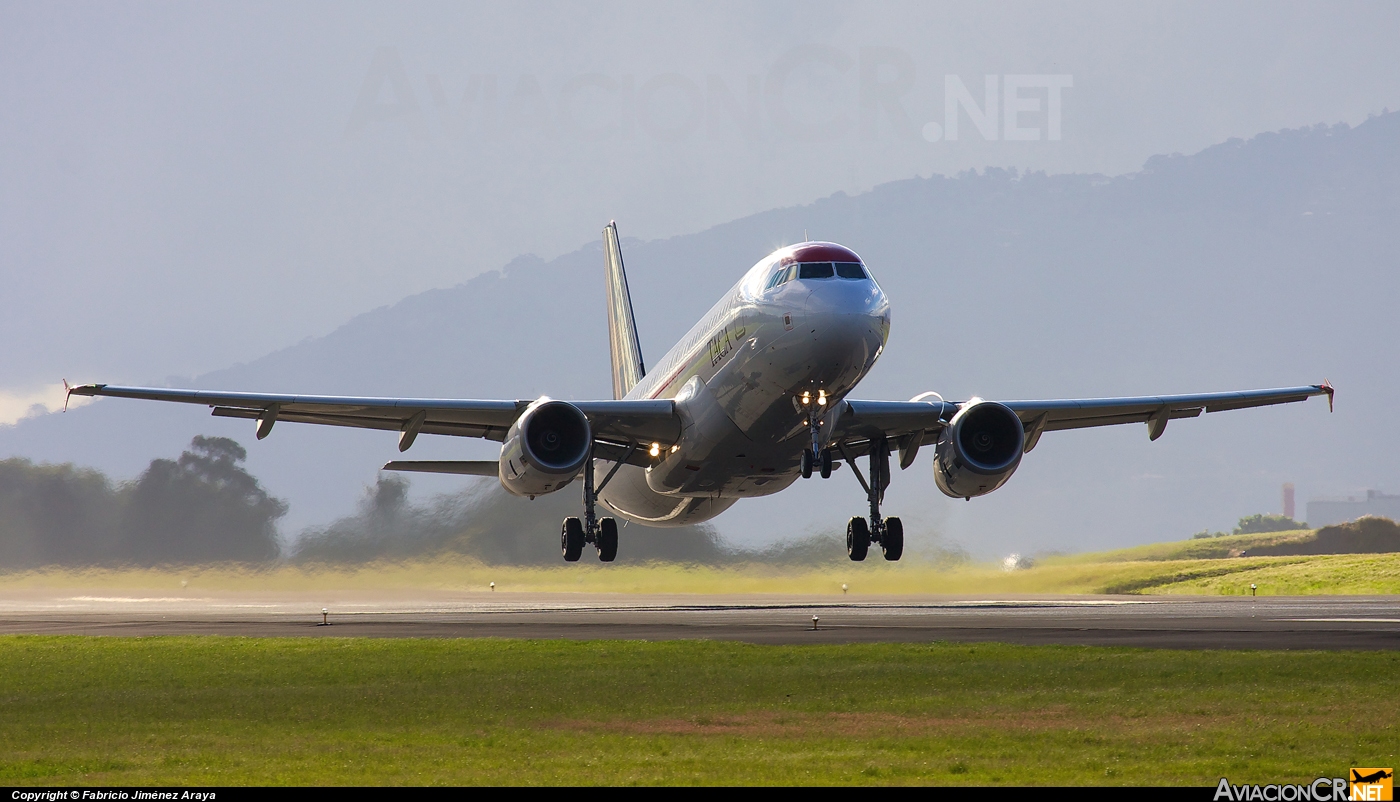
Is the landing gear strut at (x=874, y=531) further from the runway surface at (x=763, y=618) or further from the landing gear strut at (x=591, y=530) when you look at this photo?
the landing gear strut at (x=591, y=530)

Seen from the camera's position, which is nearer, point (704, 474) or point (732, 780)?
point (732, 780)

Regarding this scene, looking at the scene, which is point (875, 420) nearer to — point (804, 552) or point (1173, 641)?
point (1173, 641)

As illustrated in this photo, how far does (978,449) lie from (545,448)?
11.1 m

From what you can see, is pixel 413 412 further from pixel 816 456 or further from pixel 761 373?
pixel 816 456

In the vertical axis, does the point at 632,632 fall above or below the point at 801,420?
below

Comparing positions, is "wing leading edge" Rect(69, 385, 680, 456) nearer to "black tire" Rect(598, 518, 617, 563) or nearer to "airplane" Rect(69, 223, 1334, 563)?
"airplane" Rect(69, 223, 1334, 563)

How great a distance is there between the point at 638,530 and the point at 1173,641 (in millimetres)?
38244

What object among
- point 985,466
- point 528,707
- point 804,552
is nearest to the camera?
point 528,707

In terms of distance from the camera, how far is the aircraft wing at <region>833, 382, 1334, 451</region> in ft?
121

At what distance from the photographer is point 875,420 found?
3703 centimetres

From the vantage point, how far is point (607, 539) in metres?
39.5

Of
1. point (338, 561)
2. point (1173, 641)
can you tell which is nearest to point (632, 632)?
point (1173, 641)

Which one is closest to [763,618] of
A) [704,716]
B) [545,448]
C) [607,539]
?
[607,539]

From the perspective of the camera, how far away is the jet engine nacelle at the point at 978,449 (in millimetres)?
35656
